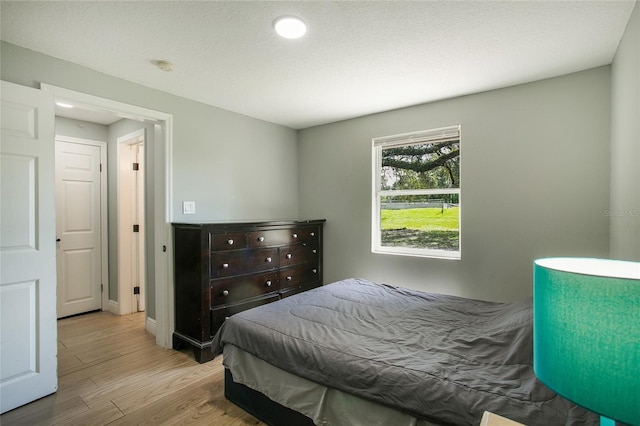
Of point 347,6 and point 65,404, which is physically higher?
point 347,6

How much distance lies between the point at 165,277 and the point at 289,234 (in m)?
1.28

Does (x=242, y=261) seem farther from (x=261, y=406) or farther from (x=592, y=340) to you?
(x=592, y=340)

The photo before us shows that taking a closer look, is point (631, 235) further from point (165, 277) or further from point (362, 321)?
point (165, 277)

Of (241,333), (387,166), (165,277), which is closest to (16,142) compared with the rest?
(165,277)

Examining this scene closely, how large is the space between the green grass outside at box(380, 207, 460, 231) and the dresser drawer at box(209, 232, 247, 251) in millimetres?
1609

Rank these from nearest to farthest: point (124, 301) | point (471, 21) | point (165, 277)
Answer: point (471, 21) < point (165, 277) < point (124, 301)

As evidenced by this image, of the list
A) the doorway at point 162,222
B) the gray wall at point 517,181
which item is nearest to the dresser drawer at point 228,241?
the doorway at point 162,222

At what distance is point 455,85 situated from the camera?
2648 millimetres

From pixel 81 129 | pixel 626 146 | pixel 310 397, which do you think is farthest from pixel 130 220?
pixel 626 146

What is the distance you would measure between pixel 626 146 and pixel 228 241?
289 centimetres

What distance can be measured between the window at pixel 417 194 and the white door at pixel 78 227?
3.46m

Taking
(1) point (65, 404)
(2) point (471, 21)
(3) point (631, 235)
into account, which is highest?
(2) point (471, 21)

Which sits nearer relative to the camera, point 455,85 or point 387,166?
point 455,85

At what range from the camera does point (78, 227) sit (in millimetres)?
3729
